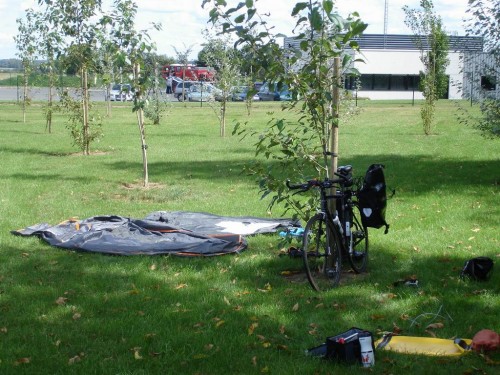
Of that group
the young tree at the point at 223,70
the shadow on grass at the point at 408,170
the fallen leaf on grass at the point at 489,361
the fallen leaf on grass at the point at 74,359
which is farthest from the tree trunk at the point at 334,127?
the young tree at the point at 223,70

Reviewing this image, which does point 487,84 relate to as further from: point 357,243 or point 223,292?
point 223,292

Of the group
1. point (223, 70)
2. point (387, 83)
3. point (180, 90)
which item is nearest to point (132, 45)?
point (223, 70)

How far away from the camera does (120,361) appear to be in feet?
15.6

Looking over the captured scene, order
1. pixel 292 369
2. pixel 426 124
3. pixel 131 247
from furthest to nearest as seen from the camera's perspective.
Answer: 1. pixel 426 124
2. pixel 131 247
3. pixel 292 369

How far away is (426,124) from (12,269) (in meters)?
18.4

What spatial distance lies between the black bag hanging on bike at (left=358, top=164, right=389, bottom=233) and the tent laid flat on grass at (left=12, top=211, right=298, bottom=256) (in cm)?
177

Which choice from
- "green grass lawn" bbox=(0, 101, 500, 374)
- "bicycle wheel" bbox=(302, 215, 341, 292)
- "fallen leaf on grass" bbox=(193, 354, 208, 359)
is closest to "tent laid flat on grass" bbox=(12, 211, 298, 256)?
"green grass lawn" bbox=(0, 101, 500, 374)

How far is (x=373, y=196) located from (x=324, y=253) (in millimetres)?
676

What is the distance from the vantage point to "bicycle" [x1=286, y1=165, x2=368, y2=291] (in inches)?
250

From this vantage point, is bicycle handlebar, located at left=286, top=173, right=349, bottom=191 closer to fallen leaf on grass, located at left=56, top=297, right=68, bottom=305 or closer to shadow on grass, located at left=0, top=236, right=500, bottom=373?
shadow on grass, located at left=0, top=236, right=500, bottom=373

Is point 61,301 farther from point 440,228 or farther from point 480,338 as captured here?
point 440,228

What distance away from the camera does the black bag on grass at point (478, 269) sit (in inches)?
257

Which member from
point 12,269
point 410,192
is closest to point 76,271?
point 12,269

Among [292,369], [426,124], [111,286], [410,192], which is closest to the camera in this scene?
[292,369]
